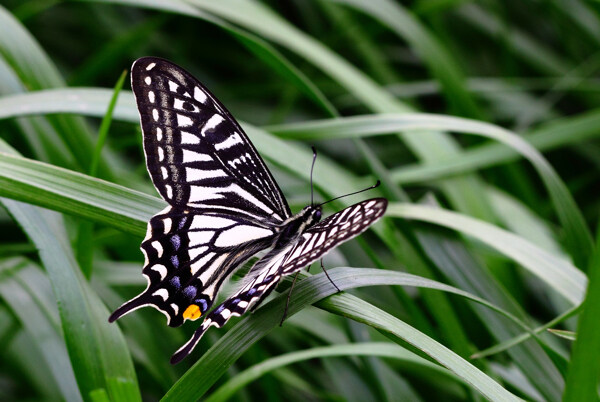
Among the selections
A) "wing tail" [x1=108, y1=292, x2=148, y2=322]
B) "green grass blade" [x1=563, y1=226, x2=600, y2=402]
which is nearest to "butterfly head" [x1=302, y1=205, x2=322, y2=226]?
"wing tail" [x1=108, y1=292, x2=148, y2=322]

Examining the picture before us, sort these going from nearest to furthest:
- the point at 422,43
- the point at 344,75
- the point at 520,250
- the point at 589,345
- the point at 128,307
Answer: the point at 589,345 < the point at 128,307 < the point at 520,250 < the point at 344,75 < the point at 422,43

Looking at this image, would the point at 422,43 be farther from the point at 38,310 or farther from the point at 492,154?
the point at 38,310

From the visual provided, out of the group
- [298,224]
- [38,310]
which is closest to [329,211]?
[298,224]

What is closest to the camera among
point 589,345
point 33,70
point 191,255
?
point 589,345

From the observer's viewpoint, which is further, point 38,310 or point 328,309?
point 38,310

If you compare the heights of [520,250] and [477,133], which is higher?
[477,133]

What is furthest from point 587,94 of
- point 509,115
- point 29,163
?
point 29,163
